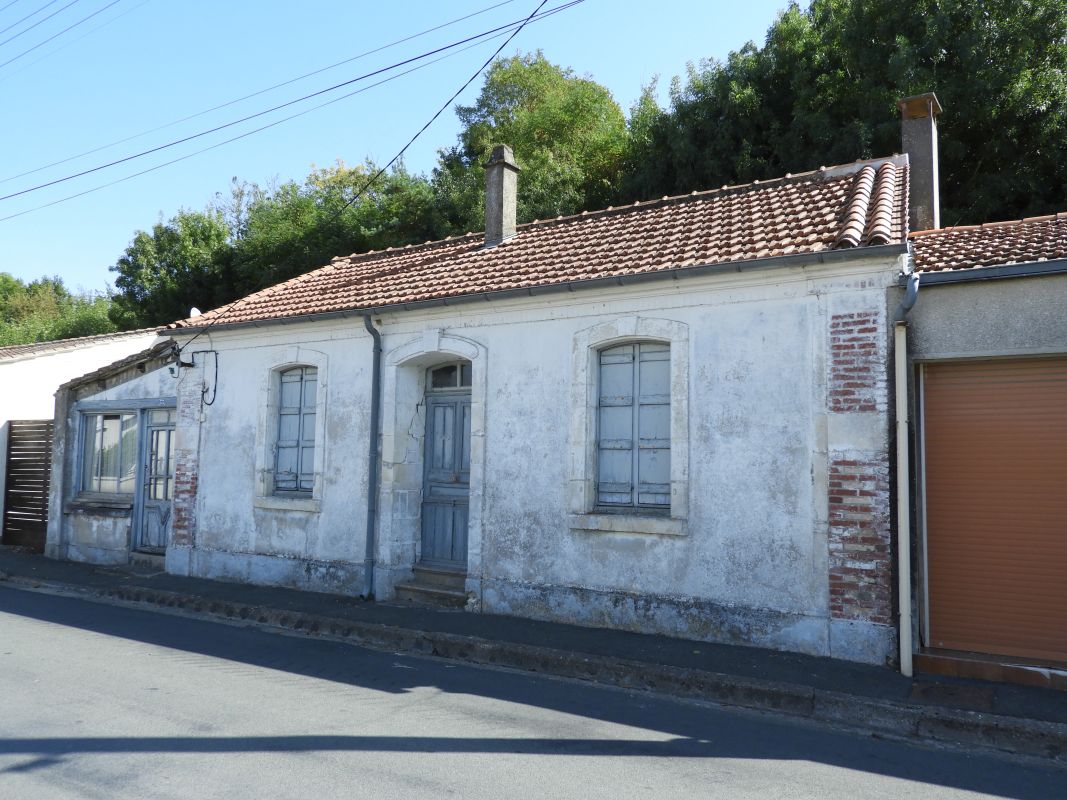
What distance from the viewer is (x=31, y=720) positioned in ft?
18.3

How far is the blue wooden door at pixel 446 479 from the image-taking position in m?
10.5

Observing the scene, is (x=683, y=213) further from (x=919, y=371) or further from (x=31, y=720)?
(x=31, y=720)

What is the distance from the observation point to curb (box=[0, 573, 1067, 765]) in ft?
18.3

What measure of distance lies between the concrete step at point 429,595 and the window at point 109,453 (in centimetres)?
601

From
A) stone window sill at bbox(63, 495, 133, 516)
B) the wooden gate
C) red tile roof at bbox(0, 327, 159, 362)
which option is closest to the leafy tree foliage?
red tile roof at bbox(0, 327, 159, 362)

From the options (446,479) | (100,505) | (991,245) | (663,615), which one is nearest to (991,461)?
(991,245)

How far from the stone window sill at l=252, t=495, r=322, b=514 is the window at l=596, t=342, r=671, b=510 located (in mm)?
4071

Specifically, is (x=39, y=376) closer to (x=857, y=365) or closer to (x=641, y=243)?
(x=641, y=243)

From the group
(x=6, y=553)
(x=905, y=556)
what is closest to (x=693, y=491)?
(x=905, y=556)

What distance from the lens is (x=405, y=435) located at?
10703mm

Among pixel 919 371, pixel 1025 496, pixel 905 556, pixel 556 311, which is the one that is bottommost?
pixel 905 556

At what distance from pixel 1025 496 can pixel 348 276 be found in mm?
9773

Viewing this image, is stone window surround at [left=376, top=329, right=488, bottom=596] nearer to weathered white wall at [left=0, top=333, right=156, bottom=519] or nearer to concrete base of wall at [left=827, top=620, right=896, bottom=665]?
concrete base of wall at [left=827, top=620, right=896, bottom=665]

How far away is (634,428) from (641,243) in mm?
2407
